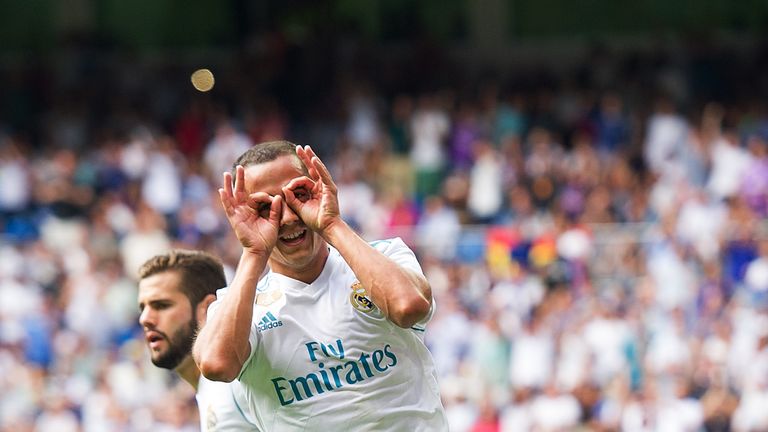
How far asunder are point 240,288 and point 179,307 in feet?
4.35

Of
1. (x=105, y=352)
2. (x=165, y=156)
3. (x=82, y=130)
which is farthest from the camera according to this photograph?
(x=82, y=130)

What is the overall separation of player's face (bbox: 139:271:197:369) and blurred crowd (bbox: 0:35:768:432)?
8305 millimetres

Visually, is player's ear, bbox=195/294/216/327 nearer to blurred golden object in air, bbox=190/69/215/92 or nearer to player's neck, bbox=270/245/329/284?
player's neck, bbox=270/245/329/284

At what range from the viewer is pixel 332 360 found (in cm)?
446

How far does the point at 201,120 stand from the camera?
19.3 meters

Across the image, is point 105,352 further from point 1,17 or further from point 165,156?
point 1,17

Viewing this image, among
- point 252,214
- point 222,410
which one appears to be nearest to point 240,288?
point 252,214

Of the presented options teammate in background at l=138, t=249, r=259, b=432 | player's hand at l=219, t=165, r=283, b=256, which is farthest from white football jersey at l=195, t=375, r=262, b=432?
player's hand at l=219, t=165, r=283, b=256

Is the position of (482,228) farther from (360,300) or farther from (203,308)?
(360,300)

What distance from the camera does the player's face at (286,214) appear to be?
14.2ft

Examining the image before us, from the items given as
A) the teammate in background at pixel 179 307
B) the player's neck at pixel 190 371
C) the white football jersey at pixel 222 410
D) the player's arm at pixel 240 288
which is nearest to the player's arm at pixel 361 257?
the player's arm at pixel 240 288

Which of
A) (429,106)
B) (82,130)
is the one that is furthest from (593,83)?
(82,130)

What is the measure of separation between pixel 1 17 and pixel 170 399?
36.0 feet

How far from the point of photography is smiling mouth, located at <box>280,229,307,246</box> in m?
4.39
